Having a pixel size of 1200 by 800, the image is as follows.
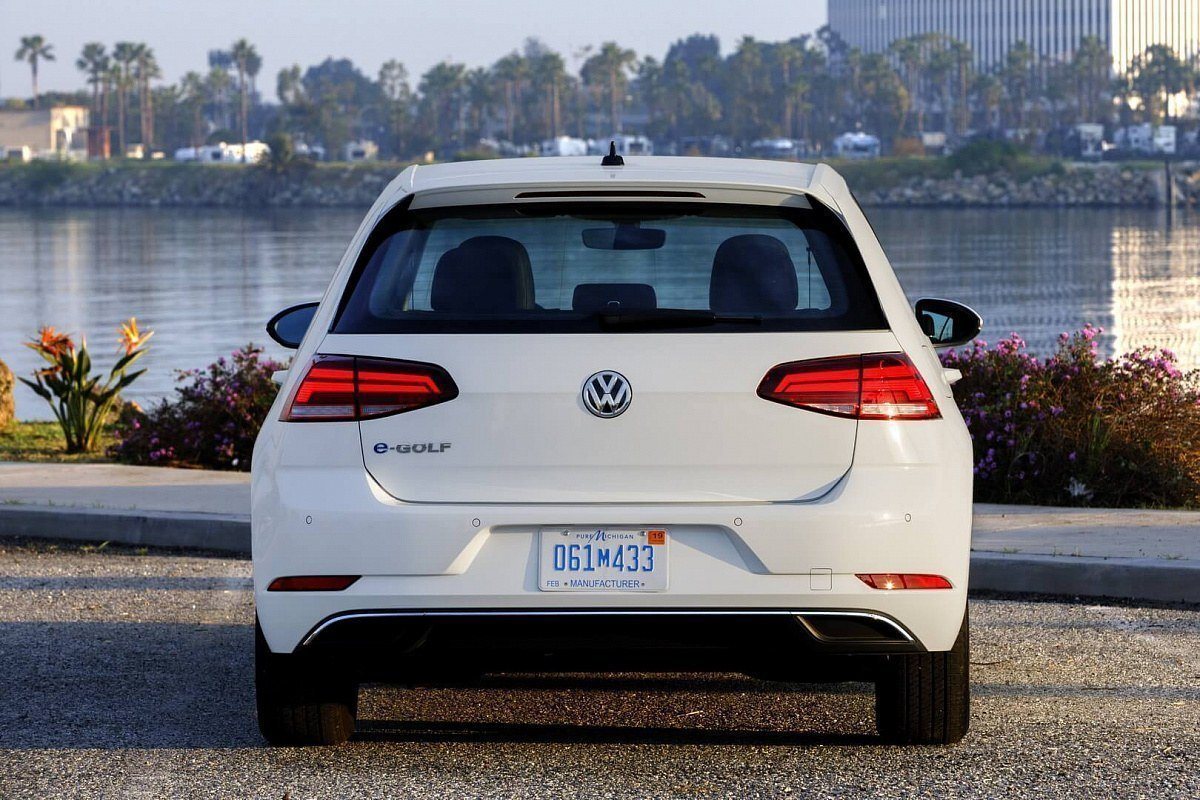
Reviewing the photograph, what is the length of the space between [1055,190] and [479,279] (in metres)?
140

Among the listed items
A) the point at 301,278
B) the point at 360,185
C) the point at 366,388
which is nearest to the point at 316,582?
the point at 366,388

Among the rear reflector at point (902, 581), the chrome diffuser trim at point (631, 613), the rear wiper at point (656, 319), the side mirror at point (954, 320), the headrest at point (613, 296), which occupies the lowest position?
the chrome diffuser trim at point (631, 613)

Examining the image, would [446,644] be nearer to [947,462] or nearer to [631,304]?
[631,304]

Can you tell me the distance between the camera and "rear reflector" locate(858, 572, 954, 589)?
4.61 m

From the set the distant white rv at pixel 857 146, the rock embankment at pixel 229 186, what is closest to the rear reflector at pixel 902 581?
the rock embankment at pixel 229 186

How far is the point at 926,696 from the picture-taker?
199 inches

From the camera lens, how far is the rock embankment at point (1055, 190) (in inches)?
5349

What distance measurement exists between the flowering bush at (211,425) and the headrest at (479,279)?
7.34 m

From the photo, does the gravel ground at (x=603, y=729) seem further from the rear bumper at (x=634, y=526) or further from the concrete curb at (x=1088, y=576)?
the rear bumper at (x=634, y=526)

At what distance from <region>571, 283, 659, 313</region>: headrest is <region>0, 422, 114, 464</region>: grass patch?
28.2 feet

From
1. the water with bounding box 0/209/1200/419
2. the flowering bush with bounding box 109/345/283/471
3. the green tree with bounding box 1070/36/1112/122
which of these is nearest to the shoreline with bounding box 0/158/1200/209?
the water with bounding box 0/209/1200/419

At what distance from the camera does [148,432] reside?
41.7 feet

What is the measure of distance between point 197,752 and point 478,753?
852 millimetres

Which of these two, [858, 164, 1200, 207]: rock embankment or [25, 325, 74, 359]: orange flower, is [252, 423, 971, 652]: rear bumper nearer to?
[25, 325, 74, 359]: orange flower
